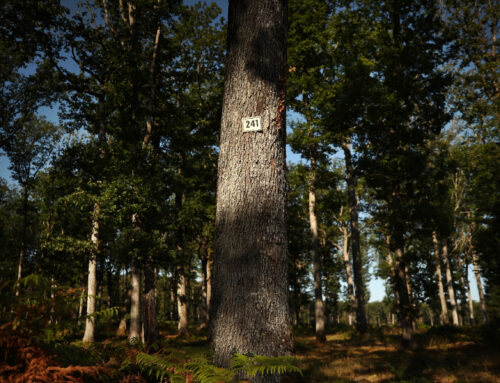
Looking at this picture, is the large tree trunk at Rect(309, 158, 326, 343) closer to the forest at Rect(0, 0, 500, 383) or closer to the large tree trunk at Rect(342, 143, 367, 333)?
the forest at Rect(0, 0, 500, 383)

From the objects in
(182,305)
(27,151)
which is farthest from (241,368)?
(27,151)

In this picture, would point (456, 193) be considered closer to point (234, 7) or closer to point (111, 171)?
point (111, 171)

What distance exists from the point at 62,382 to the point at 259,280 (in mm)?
1387

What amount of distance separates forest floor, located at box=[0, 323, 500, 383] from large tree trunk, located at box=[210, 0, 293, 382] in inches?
15.6

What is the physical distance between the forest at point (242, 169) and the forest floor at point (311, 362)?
0.06ft

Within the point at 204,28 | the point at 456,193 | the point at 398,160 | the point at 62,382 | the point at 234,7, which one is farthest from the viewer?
the point at 456,193

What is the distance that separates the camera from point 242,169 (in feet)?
8.67

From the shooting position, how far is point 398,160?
34.5 ft

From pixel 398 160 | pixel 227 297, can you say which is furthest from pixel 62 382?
pixel 398 160

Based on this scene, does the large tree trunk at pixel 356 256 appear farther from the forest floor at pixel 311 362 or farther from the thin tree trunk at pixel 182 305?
the thin tree trunk at pixel 182 305

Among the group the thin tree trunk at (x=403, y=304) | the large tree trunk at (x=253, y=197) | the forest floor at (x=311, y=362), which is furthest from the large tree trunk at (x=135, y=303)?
the large tree trunk at (x=253, y=197)

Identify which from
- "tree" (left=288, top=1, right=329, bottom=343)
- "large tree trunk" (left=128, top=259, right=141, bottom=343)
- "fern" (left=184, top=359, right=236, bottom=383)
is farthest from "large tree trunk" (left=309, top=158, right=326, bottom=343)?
"fern" (left=184, top=359, right=236, bottom=383)

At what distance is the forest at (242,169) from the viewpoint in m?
2.23

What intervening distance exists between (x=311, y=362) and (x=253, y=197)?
320 inches
